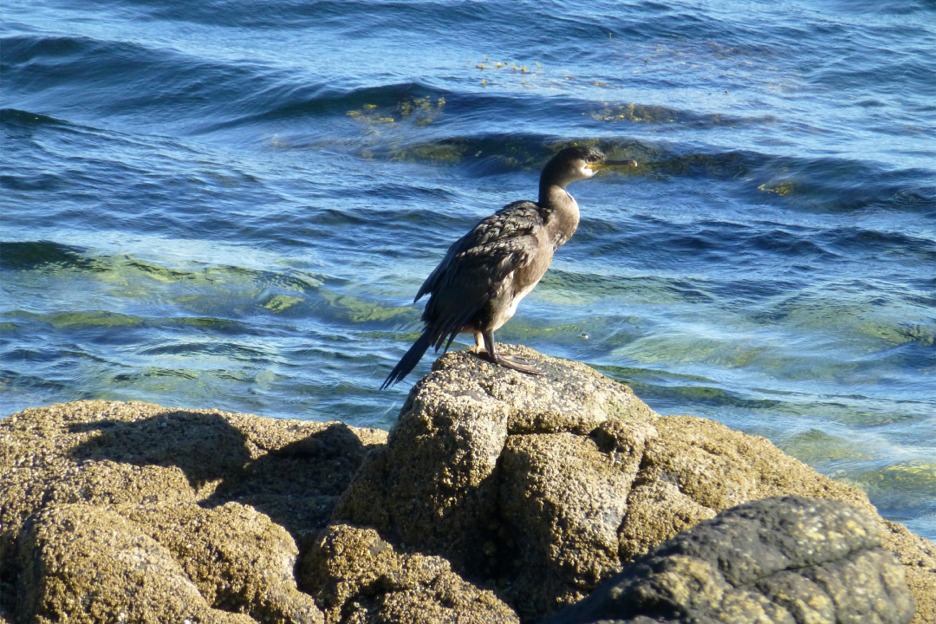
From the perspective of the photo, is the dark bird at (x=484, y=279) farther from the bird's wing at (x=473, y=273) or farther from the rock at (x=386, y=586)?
the rock at (x=386, y=586)

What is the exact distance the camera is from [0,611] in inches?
143

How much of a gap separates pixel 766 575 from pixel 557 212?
9.03ft

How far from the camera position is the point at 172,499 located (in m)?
4.34

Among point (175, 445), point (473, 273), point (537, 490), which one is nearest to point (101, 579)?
point (175, 445)

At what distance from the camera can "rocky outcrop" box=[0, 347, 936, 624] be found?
11.5 ft

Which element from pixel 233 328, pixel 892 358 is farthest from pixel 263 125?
pixel 892 358

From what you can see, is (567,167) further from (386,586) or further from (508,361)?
(386,586)

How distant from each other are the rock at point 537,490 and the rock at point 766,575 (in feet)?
0.96

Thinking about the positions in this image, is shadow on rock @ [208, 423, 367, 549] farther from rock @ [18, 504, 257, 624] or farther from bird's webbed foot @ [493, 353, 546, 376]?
bird's webbed foot @ [493, 353, 546, 376]

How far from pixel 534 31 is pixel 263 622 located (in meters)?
16.2

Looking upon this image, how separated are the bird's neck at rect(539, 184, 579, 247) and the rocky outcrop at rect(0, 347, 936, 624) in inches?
43.4

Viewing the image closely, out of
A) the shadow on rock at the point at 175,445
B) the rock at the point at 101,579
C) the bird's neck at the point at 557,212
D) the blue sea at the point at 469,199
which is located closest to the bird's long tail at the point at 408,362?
the shadow on rock at the point at 175,445

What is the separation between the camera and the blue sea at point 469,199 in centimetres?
833

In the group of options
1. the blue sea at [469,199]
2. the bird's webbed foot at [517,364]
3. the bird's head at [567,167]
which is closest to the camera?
the bird's webbed foot at [517,364]
